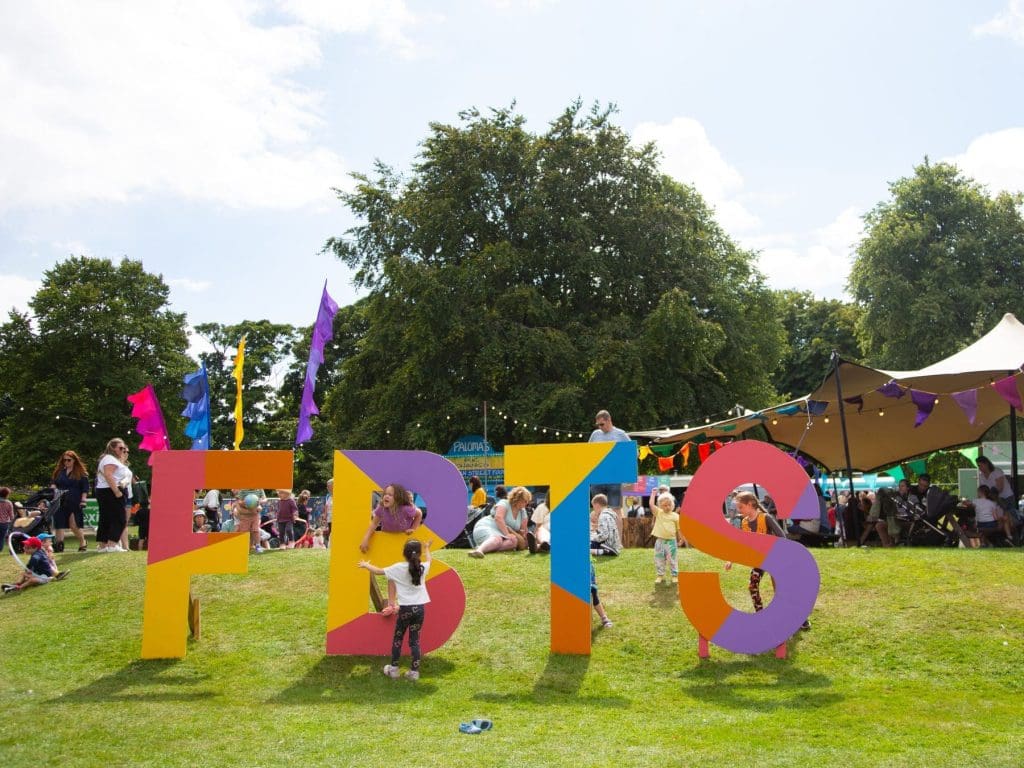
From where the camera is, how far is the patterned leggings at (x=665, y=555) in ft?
36.6

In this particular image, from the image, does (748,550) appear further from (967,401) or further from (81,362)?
(81,362)

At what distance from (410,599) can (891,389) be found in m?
9.81

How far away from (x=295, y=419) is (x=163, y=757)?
4846 centimetres

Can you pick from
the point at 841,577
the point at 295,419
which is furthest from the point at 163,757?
the point at 295,419

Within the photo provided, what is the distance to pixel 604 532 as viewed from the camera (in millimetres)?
13062

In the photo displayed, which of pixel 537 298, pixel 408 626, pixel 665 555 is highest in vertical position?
pixel 537 298

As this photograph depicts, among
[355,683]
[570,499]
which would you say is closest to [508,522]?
[570,499]

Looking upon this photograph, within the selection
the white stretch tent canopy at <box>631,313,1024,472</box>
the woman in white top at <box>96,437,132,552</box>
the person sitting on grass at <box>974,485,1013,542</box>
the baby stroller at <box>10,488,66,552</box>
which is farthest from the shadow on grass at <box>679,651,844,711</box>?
the baby stroller at <box>10,488,66,552</box>

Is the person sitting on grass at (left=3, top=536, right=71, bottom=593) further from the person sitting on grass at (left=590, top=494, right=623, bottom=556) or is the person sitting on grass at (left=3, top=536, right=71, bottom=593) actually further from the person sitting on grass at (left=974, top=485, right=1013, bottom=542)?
the person sitting on grass at (left=974, top=485, right=1013, bottom=542)

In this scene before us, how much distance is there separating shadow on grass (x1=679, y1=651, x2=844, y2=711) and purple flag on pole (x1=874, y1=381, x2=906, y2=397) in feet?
22.8

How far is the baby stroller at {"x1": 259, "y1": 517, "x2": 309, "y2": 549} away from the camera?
17.7 meters

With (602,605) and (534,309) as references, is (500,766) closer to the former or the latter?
(602,605)

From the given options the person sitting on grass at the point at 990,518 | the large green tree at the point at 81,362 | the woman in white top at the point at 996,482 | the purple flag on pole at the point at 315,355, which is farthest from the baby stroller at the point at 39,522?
the large green tree at the point at 81,362

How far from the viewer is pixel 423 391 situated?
30016mm
